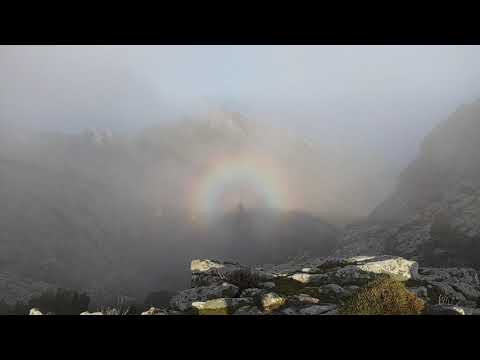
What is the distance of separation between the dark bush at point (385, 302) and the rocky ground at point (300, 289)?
0.91m

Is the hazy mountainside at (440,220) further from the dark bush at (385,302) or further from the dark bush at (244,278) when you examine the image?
the dark bush at (385,302)

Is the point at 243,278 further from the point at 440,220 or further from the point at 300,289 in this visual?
the point at 440,220

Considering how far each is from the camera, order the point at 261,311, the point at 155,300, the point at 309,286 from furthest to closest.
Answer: the point at 155,300 < the point at 309,286 < the point at 261,311

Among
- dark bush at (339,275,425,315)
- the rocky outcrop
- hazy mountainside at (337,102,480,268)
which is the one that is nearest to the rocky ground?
the rocky outcrop

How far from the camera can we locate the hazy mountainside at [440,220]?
114812 mm

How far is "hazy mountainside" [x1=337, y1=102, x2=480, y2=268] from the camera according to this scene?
377 feet

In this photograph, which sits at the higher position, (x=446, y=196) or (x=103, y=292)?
(x=446, y=196)

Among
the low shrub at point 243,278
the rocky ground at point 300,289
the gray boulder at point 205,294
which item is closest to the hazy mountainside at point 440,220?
the rocky ground at point 300,289

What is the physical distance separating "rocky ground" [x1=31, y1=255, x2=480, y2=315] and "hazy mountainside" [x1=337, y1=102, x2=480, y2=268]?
3807 inches

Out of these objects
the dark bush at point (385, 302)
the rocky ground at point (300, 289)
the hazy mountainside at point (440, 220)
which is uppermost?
the hazy mountainside at point (440, 220)
